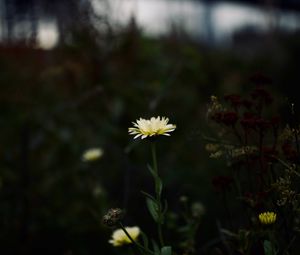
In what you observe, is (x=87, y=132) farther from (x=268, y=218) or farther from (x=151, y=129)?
(x=268, y=218)

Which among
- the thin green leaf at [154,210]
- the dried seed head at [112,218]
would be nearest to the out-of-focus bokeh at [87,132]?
the thin green leaf at [154,210]

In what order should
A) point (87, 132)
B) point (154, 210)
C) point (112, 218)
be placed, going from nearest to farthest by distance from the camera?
point (112, 218) → point (154, 210) → point (87, 132)

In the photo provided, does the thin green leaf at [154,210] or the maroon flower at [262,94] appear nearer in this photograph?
the thin green leaf at [154,210]

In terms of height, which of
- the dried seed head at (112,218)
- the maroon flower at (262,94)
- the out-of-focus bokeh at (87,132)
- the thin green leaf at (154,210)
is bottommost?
the out-of-focus bokeh at (87,132)

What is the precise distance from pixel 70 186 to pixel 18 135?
0.45 meters

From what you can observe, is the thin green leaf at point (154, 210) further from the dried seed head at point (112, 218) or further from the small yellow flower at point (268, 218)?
the small yellow flower at point (268, 218)

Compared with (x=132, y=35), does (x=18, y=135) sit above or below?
below

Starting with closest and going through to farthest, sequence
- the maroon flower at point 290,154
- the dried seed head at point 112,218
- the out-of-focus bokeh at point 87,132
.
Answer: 1. the dried seed head at point 112,218
2. the maroon flower at point 290,154
3. the out-of-focus bokeh at point 87,132

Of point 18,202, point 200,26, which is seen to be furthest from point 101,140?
point 200,26

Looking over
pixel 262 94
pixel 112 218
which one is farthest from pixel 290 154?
pixel 112 218

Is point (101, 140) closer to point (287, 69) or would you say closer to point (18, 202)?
point (18, 202)

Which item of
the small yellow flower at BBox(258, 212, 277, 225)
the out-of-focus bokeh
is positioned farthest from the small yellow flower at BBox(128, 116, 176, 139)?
the out-of-focus bokeh

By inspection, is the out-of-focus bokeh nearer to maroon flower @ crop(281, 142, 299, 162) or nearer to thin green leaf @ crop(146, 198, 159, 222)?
thin green leaf @ crop(146, 198, 159, 222)

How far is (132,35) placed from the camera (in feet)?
11.4
